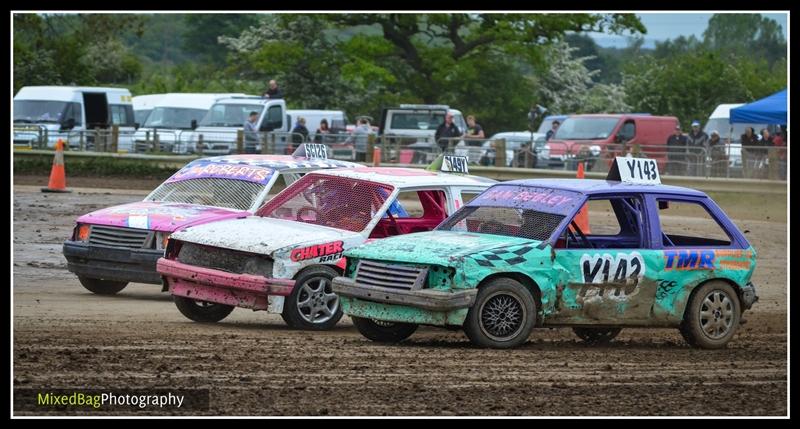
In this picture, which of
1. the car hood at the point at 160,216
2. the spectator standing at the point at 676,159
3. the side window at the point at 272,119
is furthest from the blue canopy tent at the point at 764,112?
the car hood at the point at 160,216

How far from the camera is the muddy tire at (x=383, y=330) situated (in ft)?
35.7

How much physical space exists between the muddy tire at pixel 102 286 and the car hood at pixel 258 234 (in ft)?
7.51

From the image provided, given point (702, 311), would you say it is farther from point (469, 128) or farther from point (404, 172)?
point (469, 128)

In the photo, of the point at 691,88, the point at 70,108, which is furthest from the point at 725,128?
the point at 691,88

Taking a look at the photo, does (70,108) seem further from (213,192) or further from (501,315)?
(501,315)

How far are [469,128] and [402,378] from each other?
2675 centimetres

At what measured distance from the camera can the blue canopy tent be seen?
3108cm

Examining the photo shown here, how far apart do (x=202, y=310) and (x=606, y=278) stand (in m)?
3.49

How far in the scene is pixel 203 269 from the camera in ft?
37.1

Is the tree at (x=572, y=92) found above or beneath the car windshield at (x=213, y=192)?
above

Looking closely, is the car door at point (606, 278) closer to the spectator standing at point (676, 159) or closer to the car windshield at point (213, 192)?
the car windshield at point (213, 192)

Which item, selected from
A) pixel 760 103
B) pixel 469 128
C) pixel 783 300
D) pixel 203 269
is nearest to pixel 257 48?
pixel 469 128

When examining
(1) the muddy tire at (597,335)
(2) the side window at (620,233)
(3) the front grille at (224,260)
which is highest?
(2) the side window at (620,233)

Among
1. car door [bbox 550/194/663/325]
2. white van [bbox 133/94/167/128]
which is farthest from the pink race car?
white van [bbox 133/94/167/128]
